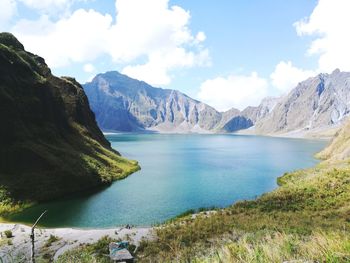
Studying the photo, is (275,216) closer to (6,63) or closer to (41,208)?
(41,208)

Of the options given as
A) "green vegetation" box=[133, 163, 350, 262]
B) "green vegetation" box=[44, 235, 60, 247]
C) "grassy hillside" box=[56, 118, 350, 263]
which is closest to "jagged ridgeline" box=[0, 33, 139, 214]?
"green vegetation" box=[44, 235, 60, 247]

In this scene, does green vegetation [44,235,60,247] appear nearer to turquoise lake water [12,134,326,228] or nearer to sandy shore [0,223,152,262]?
sandy shore [0,223,152,262]

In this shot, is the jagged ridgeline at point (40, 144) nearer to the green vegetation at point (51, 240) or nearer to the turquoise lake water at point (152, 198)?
the turquoise lake water at point (152, 198)

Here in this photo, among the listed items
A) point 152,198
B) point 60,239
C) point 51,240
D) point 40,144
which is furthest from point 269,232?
point 40,144

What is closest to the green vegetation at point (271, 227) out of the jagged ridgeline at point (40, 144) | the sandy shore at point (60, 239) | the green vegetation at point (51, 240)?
the sandy shore at point (60, 239)

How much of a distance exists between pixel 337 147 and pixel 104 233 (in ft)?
409

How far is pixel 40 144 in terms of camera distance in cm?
8125

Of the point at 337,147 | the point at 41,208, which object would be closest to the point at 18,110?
the point at 41,208

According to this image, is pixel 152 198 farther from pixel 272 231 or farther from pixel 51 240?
pixel 272 231

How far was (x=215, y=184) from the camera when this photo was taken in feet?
270

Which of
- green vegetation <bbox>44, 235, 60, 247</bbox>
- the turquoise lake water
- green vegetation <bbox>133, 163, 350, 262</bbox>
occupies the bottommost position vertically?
the turquoise lake water

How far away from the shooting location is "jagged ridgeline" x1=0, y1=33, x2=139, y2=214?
220 feet

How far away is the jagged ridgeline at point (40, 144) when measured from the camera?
66938mm

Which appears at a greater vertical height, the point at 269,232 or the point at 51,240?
the point at 269,232
